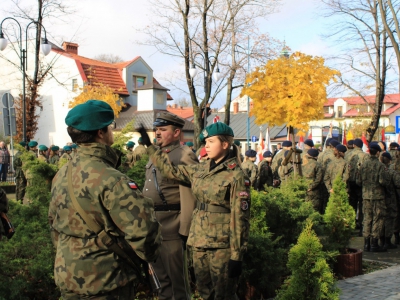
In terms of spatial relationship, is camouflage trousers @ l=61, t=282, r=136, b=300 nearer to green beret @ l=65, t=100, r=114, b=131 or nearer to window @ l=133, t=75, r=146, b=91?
green beret @ l=65, t=100, r=114, b=131

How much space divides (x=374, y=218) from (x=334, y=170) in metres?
2.72

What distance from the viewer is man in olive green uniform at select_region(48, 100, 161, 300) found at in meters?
2.97

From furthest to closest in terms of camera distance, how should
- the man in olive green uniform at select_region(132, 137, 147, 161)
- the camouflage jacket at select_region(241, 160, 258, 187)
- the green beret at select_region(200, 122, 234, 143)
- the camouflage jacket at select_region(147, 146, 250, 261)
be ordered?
the camouflage jacket at select_region(241, 160, 258, 187) → the man in olive green uniform at select_region(132, 137, 147, 161) → the green beret at select_region(200, 122, 234, 143) → the camouflage jacket at select_region(147, 146, 250, 261)

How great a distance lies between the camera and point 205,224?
4.71m

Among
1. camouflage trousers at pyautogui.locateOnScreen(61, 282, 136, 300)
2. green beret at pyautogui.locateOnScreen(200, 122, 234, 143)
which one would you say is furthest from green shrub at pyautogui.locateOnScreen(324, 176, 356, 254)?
camouflage trousers at pyautogui.locateOnScreen(61, 282, 136, 300)

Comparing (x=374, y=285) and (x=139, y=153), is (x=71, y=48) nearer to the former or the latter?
(x=139, y=153)

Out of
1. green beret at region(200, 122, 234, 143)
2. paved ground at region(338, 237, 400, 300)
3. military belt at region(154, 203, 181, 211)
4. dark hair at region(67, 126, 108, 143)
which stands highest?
green beret at region(200, 122, 234, 143)

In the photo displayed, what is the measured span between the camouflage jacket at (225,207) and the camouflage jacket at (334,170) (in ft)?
27.4

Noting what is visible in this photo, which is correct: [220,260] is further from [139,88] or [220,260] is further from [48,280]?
[139,88]

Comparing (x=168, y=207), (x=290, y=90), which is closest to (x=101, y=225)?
(x=168, y=207)

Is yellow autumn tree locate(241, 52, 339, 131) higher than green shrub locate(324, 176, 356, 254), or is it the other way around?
yellow autumn tree locate(241, 52, 339, 131)

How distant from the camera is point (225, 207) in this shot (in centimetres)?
469

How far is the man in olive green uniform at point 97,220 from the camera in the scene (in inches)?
117

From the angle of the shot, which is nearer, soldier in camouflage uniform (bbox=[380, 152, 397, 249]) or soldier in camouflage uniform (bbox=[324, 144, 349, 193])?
soldier in camouflage uniform (bbox=[380, 152, 397, 249])
